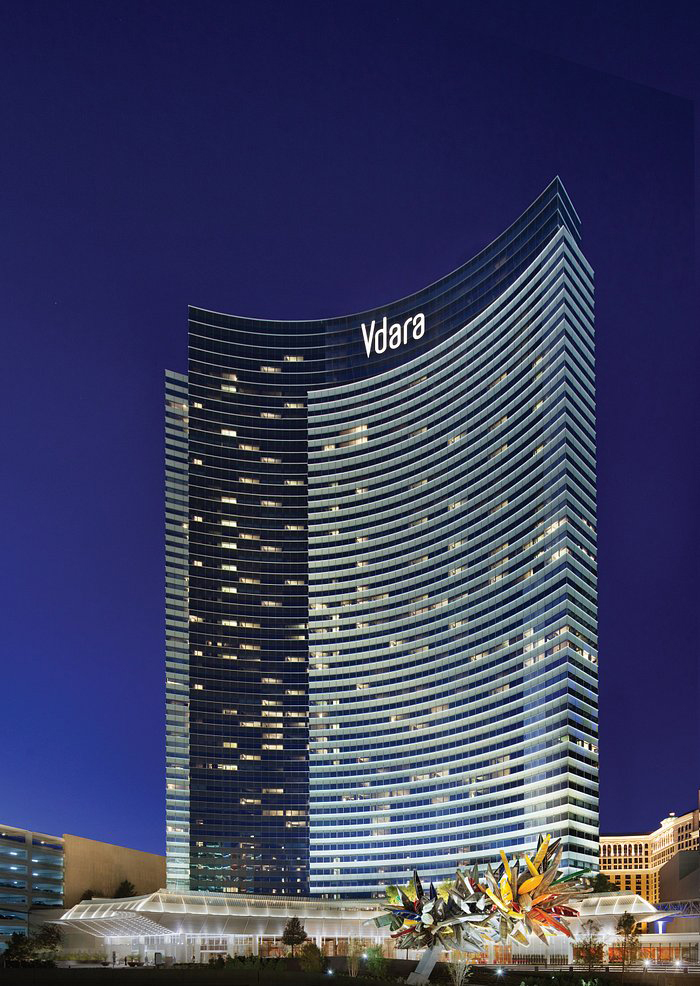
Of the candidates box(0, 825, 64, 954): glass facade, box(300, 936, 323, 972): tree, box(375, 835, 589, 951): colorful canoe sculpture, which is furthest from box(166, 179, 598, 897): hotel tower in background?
box(375, 835, 589, 951): colorful canoe sculpture

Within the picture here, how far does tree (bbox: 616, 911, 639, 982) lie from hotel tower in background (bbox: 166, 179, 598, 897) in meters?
22.2

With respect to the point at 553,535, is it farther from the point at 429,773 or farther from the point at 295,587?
the point at 295,587

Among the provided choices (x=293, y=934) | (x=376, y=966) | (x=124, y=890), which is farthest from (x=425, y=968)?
(x=124, y=890)

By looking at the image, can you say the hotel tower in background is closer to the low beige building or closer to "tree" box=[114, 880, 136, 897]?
"tree" box=[114, 880, 136, 897]

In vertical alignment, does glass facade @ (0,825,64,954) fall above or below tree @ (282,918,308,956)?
above

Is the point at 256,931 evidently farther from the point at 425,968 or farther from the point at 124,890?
the point at 425,968

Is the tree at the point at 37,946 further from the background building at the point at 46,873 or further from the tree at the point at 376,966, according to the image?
the tree at the point at 376,966

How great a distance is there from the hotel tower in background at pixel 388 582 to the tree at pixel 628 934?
2220 centimetres

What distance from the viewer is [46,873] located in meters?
125

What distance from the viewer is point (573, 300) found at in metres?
127

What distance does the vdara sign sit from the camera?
15700 cm

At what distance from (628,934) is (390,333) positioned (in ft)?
335

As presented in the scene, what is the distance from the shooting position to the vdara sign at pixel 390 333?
157 m

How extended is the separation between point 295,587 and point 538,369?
55.7 meters
